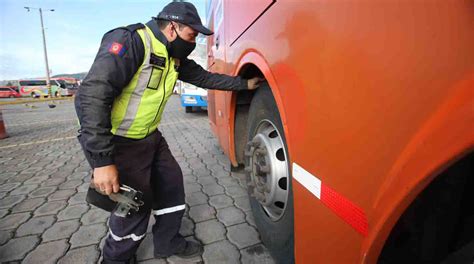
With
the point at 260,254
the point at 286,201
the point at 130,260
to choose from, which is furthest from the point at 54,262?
the point at 286,201

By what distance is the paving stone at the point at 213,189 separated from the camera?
2.52m

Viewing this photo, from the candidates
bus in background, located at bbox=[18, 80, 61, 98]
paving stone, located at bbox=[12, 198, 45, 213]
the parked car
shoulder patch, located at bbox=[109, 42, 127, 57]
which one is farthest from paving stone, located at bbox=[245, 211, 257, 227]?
the parked car

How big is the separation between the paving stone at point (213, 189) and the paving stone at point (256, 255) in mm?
894

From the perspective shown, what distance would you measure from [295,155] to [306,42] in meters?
0.43

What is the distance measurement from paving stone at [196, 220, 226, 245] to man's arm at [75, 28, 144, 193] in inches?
37.7

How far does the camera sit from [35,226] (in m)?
2.00

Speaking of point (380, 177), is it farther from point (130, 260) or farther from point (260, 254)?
point (130, 260)

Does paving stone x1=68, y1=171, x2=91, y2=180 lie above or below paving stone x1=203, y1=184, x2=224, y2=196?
below

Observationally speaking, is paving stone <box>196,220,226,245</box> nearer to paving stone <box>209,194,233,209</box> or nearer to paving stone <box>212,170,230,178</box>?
paving stone <box>209,194,233,209</box>

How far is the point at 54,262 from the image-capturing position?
1604mm

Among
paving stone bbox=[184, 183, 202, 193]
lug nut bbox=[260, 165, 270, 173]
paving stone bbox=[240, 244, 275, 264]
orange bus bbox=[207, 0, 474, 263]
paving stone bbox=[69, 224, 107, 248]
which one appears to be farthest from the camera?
paving stone bbox=[184, 183, 202, 193]

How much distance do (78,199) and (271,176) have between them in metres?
2.09

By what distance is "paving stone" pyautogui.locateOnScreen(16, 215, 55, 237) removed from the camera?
75.6 inches

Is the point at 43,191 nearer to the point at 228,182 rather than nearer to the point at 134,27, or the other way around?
the point at 228,182
